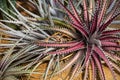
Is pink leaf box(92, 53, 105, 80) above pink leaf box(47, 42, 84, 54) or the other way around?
the other way around

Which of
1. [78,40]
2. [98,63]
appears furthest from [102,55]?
[78,40]

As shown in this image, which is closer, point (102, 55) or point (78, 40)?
point (102, 55)

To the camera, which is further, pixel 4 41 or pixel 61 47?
pixel 4 41

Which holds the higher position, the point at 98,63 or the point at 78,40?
the point at 78,40

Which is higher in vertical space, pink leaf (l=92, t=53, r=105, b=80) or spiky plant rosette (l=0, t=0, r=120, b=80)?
spiky plant rosette (l=0, t=0, r=120, b=80)

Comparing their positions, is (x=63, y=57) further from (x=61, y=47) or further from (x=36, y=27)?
(x=36, y=27)

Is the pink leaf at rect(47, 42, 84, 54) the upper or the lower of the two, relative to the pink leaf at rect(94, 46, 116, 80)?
upper

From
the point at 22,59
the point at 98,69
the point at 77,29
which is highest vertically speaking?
the point at 77,29

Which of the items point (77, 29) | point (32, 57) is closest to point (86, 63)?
point (77, 29)

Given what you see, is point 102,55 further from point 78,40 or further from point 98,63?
point 78,40
